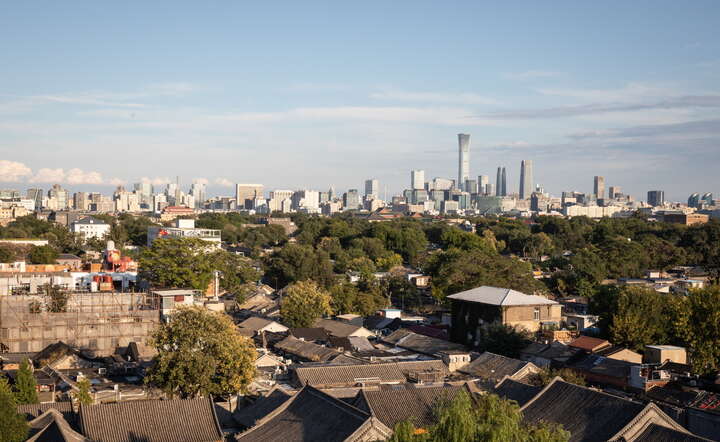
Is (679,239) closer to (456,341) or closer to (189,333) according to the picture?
(456,341)

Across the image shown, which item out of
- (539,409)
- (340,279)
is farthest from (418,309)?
(539,409)

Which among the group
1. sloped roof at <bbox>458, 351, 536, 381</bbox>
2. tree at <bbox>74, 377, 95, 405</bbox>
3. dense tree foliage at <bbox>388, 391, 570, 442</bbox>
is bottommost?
sloped roof at <bbox>458, 351, 536, 381</bbox>

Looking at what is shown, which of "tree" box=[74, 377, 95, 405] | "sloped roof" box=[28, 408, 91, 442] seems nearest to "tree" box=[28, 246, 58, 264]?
"tree" box=[74, 377, 95, 405]

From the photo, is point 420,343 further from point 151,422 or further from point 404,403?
point 151,422

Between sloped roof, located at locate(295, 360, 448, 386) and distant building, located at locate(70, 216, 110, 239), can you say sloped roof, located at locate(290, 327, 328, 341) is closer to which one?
sloped roof, located at locate(295, 360, 448, 386)

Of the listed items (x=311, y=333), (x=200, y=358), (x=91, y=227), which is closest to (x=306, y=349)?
(x=311, y=333)

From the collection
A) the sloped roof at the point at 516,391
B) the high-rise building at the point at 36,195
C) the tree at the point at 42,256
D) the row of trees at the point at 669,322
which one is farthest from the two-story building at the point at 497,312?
the high-rise building at the point at 36,195

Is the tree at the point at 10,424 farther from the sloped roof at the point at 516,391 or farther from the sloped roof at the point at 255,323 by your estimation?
the sloped roof at the point at 255,323
